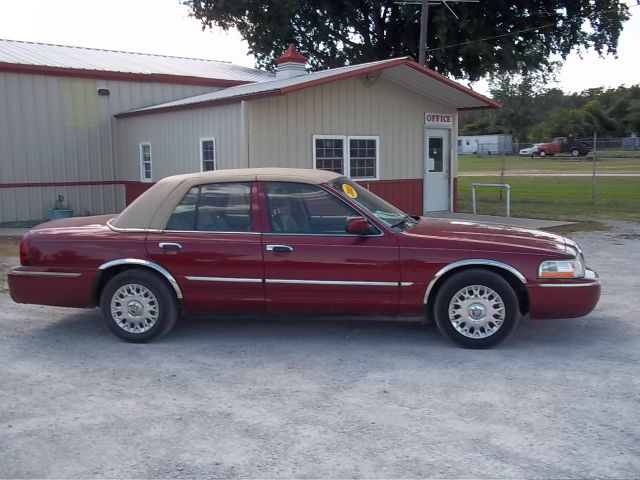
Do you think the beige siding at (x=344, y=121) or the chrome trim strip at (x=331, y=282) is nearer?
the chrome trim strip at (x=331, y=282)

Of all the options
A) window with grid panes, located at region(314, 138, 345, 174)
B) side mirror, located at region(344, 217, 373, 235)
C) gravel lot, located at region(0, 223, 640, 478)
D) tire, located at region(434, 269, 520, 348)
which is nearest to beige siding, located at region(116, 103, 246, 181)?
window with grid panes, located at region(314, 138, 345, 174)

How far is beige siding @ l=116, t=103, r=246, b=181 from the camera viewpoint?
13.4 m

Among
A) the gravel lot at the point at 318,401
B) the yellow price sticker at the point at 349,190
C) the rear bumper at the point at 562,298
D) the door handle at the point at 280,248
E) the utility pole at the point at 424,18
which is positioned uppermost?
the utility pole at the point at 424,18

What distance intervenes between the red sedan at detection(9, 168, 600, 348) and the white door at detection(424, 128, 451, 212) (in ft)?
33.3

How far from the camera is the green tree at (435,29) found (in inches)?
915

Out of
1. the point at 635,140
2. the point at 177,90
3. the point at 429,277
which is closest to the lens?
the point at 429,277

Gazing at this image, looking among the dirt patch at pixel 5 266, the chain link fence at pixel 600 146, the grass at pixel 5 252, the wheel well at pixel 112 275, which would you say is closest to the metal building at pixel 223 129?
the grass at pixel 5 252

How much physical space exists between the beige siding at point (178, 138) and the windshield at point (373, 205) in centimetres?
689

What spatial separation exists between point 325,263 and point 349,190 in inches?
32.8

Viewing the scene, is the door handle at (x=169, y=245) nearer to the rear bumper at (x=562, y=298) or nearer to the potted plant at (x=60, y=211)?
the rear bumper at (x=562, y=298)

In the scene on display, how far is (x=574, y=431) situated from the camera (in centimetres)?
406

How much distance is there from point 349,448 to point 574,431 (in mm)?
1375

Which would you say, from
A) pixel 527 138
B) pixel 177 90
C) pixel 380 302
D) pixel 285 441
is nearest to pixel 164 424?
pixel 285 441

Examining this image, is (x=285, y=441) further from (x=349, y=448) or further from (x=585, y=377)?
(x=585, y=377)
